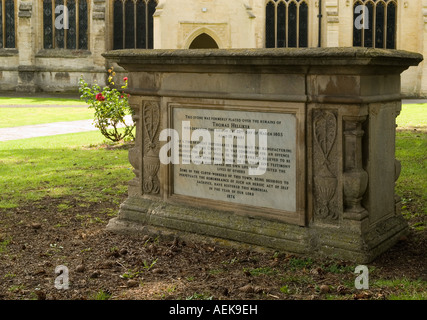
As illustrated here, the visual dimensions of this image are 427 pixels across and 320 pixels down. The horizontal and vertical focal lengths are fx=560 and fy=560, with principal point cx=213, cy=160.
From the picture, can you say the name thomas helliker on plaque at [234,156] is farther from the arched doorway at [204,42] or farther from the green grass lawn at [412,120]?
the arched doorway at [204,42]

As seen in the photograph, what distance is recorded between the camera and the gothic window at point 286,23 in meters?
30.5

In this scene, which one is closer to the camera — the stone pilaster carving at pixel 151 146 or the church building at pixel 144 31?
the stone pilaster carving at pixel 151 146

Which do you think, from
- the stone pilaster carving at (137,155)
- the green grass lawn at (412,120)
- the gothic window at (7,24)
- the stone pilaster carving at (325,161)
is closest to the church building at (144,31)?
the gothic window at (7,24)

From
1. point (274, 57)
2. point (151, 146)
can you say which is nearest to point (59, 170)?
point (151, 146)

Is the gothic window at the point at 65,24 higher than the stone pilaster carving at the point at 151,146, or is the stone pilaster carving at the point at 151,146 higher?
the gothic window at the point at 65,24

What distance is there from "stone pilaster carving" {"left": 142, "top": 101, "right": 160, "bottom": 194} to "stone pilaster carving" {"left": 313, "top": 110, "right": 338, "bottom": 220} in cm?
172

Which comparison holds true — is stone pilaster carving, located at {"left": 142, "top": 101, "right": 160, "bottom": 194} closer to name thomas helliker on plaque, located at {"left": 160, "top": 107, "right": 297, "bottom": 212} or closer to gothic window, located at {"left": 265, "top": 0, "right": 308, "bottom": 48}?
name thomas helliker on plaque, located at {"left": 160, "top": 107, "right": 297, "bottom": 212}

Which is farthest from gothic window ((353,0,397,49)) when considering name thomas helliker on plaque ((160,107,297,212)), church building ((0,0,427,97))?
name thomas helliker on plaque ((160,107,297,212))

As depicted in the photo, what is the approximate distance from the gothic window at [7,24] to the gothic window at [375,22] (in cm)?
1931

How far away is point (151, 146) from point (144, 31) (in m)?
26.7

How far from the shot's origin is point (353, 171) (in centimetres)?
474

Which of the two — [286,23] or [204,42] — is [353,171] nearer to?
[204,42]
